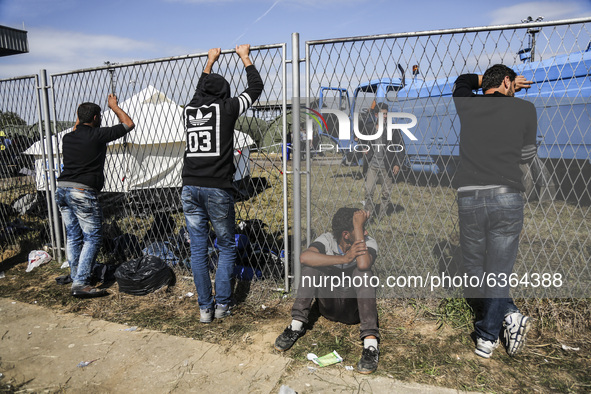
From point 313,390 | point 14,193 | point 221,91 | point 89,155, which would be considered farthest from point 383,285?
point 14,193

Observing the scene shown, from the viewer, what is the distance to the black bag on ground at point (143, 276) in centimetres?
389

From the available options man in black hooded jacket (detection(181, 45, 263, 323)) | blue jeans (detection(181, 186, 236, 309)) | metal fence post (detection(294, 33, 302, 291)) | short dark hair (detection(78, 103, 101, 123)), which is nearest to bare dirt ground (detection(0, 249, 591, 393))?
blue jeans (detection(181, 186, 236, 309))

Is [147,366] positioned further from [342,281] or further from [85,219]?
[85,219]

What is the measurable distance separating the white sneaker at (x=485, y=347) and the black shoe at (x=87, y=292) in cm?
332

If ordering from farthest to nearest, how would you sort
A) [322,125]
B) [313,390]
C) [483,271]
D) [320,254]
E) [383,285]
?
[383,285] < [322,125] < [320,254] < [483,271] < [313,390]

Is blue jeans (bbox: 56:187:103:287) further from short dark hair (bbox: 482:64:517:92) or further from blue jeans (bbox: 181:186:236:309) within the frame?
short dark hair (bbox: 482:64:517:92)

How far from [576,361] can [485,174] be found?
137 cm

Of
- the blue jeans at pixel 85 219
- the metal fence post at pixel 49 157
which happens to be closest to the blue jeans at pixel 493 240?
the blue jeans at pixel 85 219

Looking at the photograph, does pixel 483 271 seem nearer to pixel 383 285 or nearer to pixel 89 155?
pixel 383 285

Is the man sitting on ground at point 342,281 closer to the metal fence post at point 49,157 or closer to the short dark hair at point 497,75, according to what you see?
the short dark hair at point 497,75

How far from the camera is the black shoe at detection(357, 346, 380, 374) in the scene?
2.59 m

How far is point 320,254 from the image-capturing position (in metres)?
3.06

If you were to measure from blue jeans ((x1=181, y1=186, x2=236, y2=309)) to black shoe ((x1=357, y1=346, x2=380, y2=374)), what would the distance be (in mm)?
1250

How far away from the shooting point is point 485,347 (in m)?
2.72
